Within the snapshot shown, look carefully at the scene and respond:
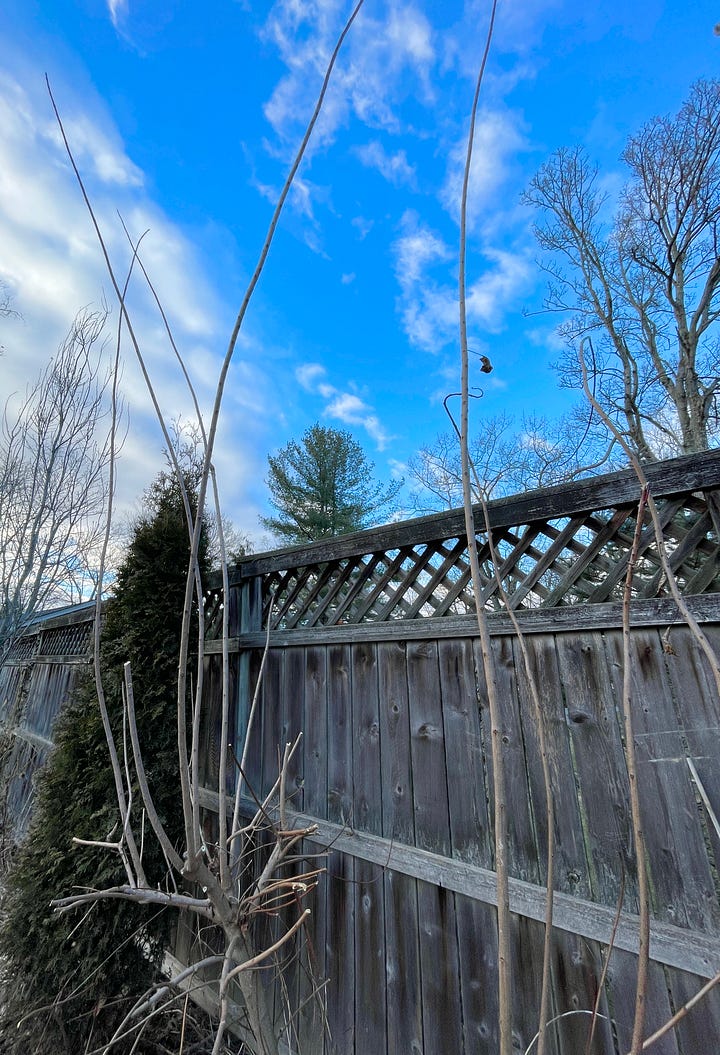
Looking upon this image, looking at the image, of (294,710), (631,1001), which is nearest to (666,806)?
(631,1001)

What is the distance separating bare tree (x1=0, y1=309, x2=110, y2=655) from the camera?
4.96 m

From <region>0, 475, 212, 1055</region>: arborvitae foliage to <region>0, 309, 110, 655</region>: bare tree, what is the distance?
2529mm

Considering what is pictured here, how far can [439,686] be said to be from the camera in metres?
1.81

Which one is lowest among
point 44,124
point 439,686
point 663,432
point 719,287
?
point 439,686

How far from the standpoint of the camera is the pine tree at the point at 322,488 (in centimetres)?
1192

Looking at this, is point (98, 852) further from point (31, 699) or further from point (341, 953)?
point (31, 699)

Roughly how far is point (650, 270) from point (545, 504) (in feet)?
25.0

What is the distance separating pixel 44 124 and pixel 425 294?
2923mm

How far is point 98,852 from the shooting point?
2.32 meters

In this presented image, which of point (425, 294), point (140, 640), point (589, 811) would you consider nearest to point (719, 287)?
point (425, 294)

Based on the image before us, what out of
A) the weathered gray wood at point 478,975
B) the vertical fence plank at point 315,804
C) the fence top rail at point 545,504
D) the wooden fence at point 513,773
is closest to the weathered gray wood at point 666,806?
the wooden fence at point 513,773

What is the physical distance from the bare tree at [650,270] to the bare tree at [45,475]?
600 centimetres

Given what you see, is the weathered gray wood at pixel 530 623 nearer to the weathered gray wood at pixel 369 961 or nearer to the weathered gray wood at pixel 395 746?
the weathered gray wood at pixel 395 746

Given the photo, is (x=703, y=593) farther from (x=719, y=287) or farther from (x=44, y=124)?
(x=719, y=287)
